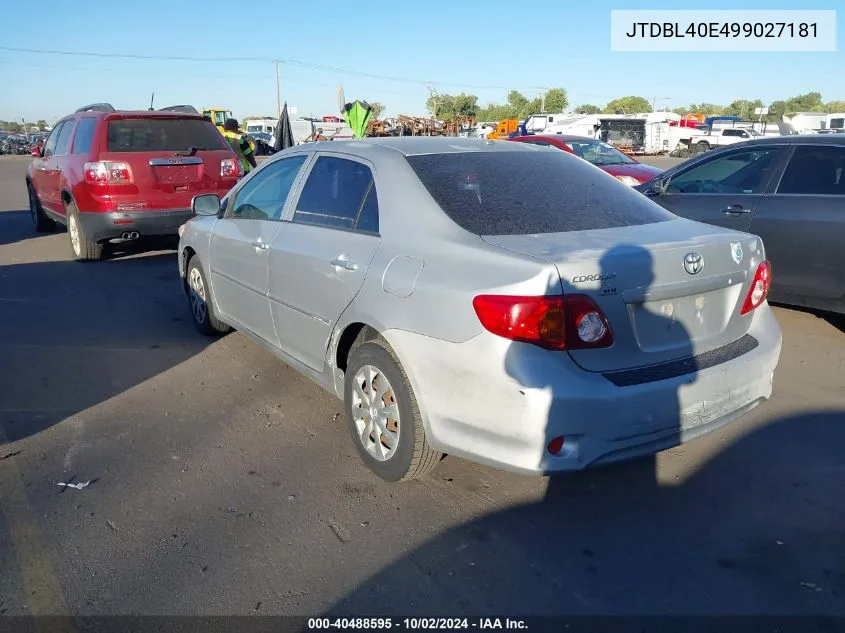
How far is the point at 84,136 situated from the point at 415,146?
6.67m

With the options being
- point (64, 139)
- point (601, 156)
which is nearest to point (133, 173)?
point (64, 139)

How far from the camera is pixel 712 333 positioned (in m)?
3.21

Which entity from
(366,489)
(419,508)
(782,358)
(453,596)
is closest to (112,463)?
(366,489)

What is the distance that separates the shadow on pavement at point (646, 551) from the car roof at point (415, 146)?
1877 mm

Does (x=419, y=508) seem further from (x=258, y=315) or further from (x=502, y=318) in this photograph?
(x=258, y=315)

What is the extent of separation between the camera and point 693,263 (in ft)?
9.97

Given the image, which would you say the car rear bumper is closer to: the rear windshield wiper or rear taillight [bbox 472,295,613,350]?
rear taillight [bbox 472,295,613,350]

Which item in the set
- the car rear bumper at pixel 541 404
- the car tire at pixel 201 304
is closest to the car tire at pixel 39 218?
the car tire at pixel 201 304

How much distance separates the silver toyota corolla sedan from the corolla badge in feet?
0.03

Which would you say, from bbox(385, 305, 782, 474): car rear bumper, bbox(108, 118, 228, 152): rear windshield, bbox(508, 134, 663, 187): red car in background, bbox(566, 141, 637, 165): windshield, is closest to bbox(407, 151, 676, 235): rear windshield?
bbox(385, 305, 782, 474): car rear bumper

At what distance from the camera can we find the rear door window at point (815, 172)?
5.54 metres

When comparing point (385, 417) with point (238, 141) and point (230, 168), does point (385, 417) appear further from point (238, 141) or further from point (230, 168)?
point (238, 141)

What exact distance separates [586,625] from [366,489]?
1304 mm

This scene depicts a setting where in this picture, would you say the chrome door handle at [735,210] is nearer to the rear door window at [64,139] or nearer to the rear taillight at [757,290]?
the rear taillight at [757,290]
